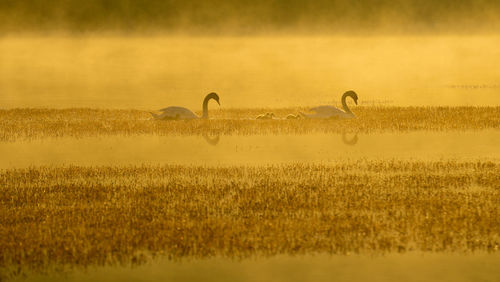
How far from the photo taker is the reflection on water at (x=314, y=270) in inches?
460

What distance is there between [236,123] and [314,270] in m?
19.1

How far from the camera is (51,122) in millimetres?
31656

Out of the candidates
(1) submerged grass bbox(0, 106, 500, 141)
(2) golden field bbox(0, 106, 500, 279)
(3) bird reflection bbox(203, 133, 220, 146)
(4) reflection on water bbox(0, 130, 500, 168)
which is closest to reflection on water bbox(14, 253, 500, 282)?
(2) golden field bbox(0, 106, 500, 279)

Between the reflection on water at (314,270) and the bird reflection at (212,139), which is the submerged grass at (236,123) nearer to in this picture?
the bird reflection at (212,139)

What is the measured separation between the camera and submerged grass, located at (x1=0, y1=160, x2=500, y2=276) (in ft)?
42.8

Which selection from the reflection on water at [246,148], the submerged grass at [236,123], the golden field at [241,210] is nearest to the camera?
the golden field at [241,210]

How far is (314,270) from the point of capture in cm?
1201

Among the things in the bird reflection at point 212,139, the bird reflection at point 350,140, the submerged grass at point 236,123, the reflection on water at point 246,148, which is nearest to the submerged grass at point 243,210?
the reflection on water at point 246,148

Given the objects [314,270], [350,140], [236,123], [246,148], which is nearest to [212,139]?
[246,148]

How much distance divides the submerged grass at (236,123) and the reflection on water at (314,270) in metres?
16.1

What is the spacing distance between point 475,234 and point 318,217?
8.55ft

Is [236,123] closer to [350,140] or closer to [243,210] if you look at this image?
[350,140]

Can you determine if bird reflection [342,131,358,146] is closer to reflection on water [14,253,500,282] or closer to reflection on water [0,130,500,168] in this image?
reflection on water [0,130,500,168]

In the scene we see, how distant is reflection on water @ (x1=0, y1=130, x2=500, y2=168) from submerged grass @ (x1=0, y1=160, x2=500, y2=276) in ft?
5.09
